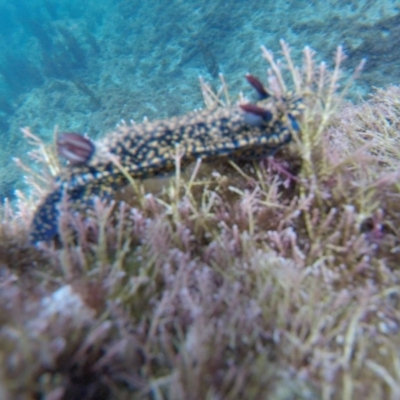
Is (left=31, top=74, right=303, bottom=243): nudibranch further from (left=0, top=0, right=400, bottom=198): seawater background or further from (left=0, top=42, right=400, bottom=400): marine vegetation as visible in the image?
(left=0, top=0, right=400, bottom=198): seawater background

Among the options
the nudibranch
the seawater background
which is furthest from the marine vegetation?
the seawater background

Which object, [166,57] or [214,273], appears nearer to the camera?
[214,273]

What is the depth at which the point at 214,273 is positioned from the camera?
2469 mm

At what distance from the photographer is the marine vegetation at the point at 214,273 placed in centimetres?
171

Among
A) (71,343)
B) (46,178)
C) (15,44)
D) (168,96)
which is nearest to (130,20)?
(168,96)

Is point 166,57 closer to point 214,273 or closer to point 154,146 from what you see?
point 154,146

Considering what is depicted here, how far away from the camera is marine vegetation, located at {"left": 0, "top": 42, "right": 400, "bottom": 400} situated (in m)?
1.71

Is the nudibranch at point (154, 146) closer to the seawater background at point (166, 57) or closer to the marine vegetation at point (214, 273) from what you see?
the marine vegetation at point (214, 273)

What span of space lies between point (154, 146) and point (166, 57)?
15118 mm

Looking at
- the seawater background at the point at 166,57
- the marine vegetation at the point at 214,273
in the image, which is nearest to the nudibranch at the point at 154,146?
the marine vegetation at the point at 214,273

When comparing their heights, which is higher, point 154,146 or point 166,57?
point 166,57

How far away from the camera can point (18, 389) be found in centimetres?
150

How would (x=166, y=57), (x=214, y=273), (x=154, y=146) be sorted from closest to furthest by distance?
(x=214, y=273) → (x=154, y=146) → (x=166, y=57)

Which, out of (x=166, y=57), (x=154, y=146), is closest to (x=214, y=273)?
(x=154, y=146)
